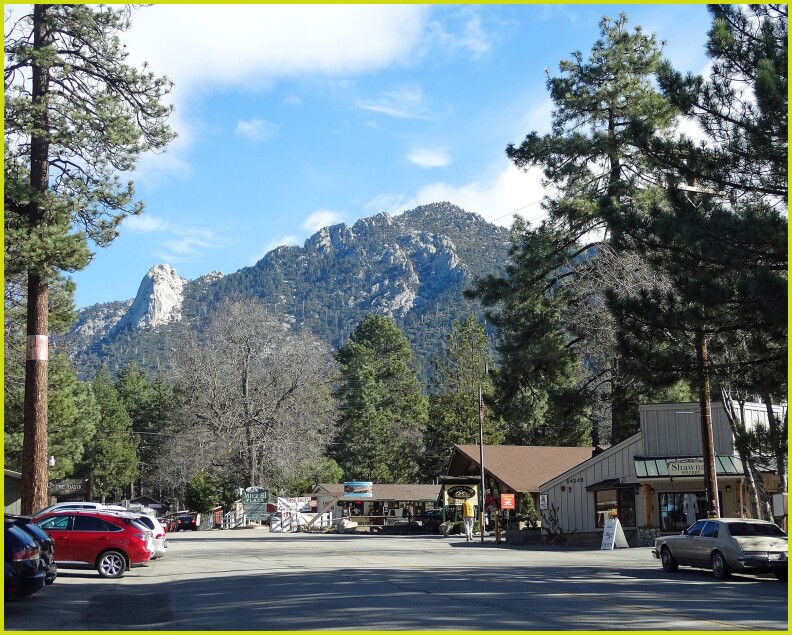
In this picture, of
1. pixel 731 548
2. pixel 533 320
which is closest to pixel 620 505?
pixel 533 320

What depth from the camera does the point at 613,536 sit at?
35.3 metres

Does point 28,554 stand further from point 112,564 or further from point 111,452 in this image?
point 111,452

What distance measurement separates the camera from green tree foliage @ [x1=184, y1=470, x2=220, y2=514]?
69.8 metres

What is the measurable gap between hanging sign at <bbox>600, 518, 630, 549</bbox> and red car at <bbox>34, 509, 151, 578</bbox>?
19.1 meters

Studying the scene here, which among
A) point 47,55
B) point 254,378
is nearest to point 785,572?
point 47,55

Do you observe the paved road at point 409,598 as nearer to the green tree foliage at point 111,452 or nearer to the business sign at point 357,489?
the business sign at point 357,489

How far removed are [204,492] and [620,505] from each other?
1566 inches

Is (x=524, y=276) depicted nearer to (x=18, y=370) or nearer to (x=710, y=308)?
(x=710, y=308)

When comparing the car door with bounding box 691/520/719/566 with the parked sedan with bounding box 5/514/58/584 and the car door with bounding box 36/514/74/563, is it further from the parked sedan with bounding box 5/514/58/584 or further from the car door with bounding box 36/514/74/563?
the car door with bounding box 36/514/74/563

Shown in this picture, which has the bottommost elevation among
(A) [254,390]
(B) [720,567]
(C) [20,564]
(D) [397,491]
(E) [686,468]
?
(D) [397,491]

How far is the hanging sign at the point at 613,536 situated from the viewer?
35281 mm

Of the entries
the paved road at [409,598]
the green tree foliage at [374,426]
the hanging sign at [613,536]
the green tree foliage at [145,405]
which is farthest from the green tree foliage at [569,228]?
the green tree foliage at [145,405]

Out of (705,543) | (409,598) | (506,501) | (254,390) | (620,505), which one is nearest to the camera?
(409,598)

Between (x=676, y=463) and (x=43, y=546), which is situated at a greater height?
(x=676, y=463)
